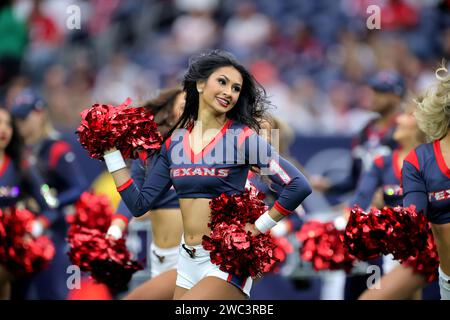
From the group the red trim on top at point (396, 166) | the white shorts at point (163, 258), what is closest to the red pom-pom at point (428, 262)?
the red trim on top at point (396, 166)

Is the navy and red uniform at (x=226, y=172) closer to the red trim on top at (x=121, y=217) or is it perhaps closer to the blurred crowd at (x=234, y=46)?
the red trim on top at (x=121, y=217)

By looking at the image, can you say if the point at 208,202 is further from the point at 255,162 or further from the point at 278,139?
the point at 278,139

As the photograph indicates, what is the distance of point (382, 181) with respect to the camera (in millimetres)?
6551

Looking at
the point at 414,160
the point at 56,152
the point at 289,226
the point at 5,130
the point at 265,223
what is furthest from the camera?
the point at 56,152

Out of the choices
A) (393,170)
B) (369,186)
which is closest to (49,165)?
(369,186)

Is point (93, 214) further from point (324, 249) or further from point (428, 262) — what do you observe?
point (428, 262)

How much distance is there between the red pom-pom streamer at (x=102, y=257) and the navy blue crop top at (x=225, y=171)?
66cm

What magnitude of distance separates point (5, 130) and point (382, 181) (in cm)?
272

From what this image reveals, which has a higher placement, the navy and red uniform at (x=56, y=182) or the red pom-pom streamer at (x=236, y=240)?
the navy and red uniform at (x=56, y=182)

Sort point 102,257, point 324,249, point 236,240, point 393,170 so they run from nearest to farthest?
point 236,240, point 102,257, point 324,249, point 393,170

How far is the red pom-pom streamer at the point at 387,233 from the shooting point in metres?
4.68

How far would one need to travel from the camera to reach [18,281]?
7242 mm
